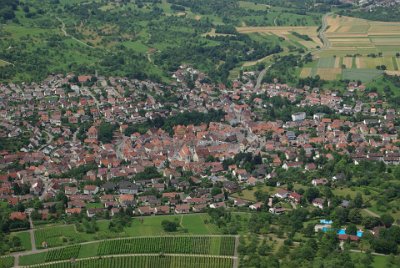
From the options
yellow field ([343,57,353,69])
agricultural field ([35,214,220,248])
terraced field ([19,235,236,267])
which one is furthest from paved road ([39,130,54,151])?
yellow field ([343,57,353,69])

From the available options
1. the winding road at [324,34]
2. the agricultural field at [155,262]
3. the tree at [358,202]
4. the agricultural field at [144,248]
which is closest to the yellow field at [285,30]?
the winding road at [324,34]

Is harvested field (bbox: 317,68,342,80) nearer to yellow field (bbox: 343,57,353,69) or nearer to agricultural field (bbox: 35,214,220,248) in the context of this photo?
yellow field (bbox: 343,57,353,69)

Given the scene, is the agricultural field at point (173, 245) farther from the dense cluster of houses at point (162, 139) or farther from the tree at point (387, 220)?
the tree at point (387, 220)

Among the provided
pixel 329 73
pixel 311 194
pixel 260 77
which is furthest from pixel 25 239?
pixel 329 73

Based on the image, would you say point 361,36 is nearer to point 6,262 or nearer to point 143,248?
point 143,248

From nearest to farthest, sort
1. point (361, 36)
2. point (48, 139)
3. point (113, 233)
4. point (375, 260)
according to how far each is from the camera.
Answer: point (375, 260) < point (113, 233) < point (48, 139) < point (361, 36)

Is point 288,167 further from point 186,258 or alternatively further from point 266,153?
point 186,258
